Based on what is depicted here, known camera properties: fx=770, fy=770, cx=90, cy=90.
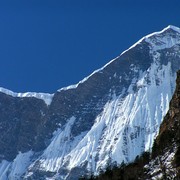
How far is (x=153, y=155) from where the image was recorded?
4405 inches

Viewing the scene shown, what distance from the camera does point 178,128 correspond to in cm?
11338

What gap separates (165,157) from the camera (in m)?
103

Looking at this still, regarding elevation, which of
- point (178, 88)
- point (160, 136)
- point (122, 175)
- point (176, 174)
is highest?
point (178, 88)

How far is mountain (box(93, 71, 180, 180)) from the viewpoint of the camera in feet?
316

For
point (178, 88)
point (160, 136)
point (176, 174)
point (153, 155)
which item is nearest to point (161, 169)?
point (176, 174)

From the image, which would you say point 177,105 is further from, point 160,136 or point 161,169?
point 161,169

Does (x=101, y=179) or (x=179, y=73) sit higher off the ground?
(x=179, y=73)

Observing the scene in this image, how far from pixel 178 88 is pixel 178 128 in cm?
1266

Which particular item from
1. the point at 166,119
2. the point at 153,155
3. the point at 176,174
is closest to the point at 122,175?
the point at 153,155

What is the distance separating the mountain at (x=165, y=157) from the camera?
96188 mm

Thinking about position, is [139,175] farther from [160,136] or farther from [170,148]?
[160,136]

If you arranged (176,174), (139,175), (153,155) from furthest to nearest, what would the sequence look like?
(153,155) < (139,175) < (176,174)

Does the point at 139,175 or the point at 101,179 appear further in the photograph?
the point at 101,179

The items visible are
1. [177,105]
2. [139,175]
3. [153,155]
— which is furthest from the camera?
[177,105]
